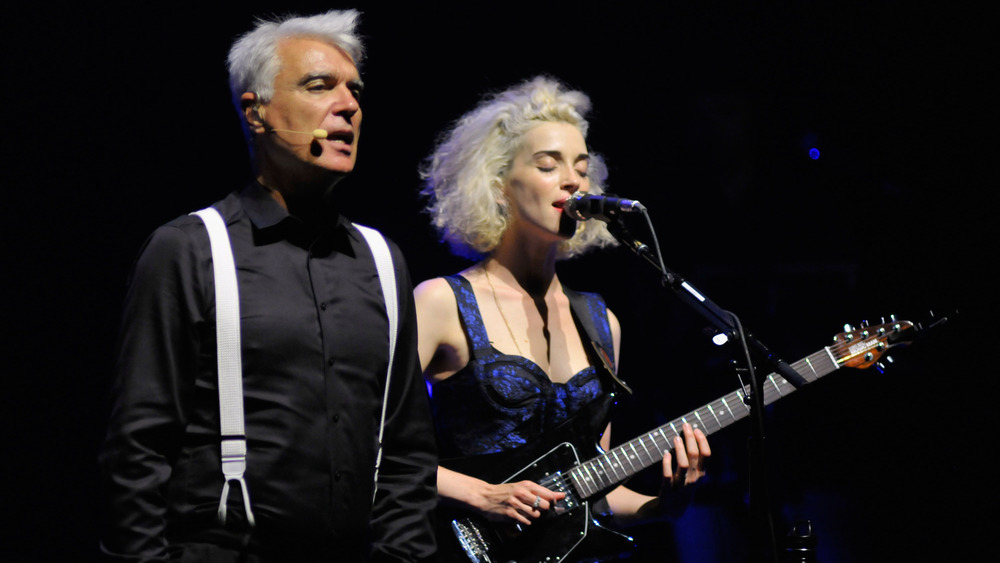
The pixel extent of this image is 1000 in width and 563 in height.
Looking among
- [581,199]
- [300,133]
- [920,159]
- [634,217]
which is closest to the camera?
[300,133]

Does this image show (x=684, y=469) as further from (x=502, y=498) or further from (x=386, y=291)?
(x=386, y=291)

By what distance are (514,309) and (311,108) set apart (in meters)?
1.32

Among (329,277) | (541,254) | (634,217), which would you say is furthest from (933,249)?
(329,277)

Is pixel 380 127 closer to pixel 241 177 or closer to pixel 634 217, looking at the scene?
pixel 241 177

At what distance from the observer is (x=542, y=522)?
2.83 meters

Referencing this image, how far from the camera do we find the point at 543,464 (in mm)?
2912

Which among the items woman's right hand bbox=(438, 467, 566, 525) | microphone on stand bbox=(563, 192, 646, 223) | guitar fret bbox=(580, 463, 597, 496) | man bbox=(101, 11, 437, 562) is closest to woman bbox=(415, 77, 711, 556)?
woman's right hand bbox=(438, 467, 566, 525)

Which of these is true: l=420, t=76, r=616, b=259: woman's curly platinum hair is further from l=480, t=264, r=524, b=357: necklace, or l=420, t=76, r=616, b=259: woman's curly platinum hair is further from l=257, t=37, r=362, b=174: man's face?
l=257, t=37, r=362, b=174: man's face

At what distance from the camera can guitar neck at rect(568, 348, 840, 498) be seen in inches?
114

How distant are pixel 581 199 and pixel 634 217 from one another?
5.68 feet

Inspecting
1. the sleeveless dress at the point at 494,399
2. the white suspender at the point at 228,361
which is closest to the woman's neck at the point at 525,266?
the sleeveless dress at the point at 494,399

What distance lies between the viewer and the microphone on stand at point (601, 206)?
2430 millimetres

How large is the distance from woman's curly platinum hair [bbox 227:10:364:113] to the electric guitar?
1388 mm

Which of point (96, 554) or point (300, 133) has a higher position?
point (300, 133)
